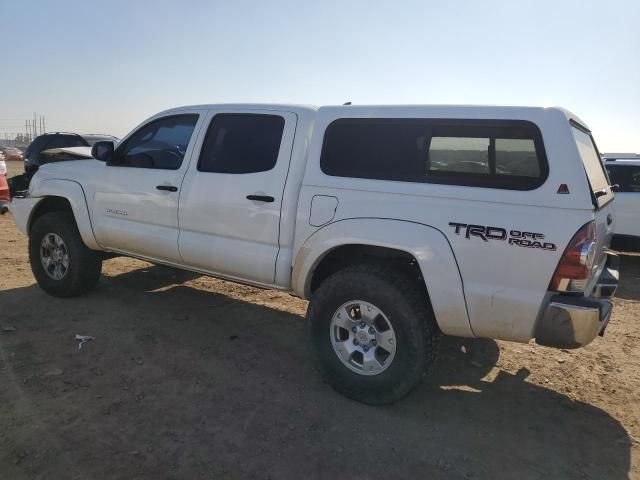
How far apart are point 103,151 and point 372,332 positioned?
3167 mm

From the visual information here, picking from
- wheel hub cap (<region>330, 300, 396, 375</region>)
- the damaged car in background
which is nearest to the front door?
wheel hub cap (<region>330, 300, 396, 375</region>)

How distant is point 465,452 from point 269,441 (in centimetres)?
117

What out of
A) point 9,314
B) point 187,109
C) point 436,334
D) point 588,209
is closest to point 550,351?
point 436,334

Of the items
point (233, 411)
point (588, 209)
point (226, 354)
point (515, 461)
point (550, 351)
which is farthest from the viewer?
point (550, 351)

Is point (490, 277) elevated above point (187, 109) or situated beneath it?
situated beneath

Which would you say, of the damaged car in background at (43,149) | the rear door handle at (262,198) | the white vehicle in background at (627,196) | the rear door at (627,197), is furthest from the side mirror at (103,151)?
the rear door at (627,197)

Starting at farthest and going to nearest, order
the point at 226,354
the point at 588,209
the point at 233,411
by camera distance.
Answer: the point at 226,354, the point at 233,411, the point at 588,209

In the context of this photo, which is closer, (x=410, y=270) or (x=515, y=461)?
(x=515, y=461)

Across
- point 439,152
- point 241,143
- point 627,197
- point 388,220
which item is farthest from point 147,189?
point 627,197

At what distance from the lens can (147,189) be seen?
173 inches

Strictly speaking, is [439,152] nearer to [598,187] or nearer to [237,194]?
[598,187]

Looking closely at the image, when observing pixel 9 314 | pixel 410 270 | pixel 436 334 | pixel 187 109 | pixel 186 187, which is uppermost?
pixel 187 109

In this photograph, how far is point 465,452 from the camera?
9.39 ft

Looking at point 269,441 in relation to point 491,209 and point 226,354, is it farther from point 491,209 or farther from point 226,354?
point 491,209
